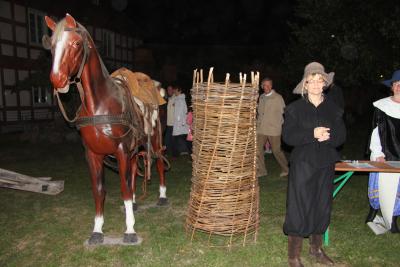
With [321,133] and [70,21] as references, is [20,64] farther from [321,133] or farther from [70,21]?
[321,133]

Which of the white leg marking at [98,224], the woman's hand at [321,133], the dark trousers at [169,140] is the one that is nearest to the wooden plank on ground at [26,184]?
the white leg marking at [98,224]

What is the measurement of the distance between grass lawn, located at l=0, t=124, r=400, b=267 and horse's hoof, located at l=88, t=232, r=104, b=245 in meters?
0.12

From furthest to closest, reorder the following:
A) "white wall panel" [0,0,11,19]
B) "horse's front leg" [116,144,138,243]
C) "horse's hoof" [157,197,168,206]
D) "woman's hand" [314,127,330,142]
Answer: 1. "white wall panel" [0,0,11,19]
2. "horse's hoof" [157,197,168,206]
3. "horse's front leg" [116,144,138,243]
4. "woman's hand" [314,127,330,142]

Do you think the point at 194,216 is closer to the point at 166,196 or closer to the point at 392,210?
the point at 166,196

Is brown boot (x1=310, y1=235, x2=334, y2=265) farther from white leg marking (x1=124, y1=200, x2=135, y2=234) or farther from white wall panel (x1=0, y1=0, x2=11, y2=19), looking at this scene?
white wall panel (x1=0, y1=0, x2=11, y2=19)

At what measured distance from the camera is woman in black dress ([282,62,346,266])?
321 cm

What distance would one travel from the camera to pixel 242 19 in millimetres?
34719

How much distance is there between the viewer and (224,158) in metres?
3.69

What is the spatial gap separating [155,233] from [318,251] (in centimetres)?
201

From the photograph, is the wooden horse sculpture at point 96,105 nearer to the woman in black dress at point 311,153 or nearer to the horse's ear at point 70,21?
the horse's ear at point 70,21

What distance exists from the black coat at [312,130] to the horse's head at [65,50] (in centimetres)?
220

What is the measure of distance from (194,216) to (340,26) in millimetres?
10845

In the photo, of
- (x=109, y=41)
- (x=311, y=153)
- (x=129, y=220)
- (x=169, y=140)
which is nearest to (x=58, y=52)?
(x=129, y=220)

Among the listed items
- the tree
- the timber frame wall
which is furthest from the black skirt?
the timber frame wall
